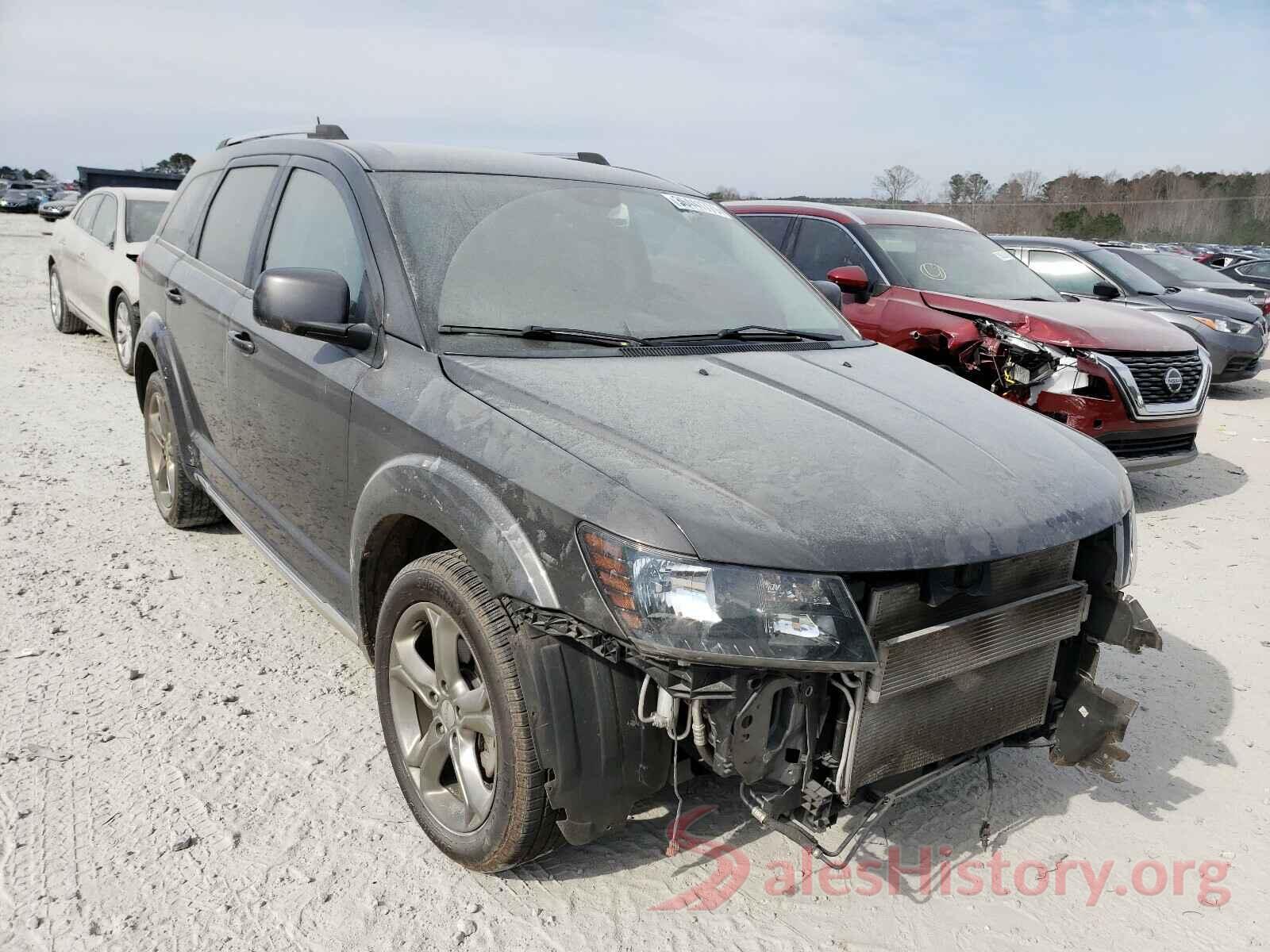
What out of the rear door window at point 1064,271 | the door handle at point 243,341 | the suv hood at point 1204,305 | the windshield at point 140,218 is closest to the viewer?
the door handle at point 243,341

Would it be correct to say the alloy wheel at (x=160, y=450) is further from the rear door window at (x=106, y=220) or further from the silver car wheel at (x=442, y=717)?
the rear door window at (x=106, y=220)

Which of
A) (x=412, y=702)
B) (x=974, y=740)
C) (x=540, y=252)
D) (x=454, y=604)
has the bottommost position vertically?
(x=412, y=702)

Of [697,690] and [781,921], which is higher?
[697,690]

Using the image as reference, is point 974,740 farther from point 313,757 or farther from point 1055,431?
point 313,757

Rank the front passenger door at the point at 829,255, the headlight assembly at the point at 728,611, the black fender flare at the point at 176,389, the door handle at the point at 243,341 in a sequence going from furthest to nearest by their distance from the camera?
the front passenger door at the point at 829,255 < the black fender flare at the point at 176,389 < the door handle at the point at 243,341 < the headlight assembly at the point at 728,611

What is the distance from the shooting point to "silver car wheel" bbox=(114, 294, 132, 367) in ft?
27.3

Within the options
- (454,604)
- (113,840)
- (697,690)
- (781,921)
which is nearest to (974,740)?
(781,921)

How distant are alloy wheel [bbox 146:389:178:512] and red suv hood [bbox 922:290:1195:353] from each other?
4799mm

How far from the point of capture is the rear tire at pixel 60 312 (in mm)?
10562

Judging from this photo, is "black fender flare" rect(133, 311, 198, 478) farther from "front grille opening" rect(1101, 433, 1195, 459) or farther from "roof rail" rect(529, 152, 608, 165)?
"front grille opening" rect(1101, 433, 1195, 459)

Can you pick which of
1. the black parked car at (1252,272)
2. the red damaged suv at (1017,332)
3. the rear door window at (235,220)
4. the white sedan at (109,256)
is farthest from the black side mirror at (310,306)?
the black parked car at (1252,272)

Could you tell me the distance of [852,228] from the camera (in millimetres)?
7406

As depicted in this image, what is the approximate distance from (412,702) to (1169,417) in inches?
214
